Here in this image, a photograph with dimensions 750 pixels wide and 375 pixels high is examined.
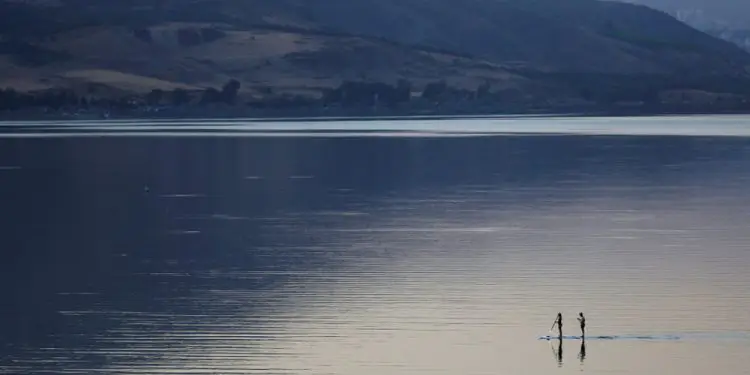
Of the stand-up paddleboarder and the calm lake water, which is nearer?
the calm lake water

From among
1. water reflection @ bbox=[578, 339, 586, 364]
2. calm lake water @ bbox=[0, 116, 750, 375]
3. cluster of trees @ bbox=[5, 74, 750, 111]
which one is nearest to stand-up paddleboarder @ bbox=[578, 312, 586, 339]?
water reflection @ bbox=[578, 339, 586, 364]

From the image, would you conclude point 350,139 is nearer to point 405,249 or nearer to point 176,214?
point 176,214

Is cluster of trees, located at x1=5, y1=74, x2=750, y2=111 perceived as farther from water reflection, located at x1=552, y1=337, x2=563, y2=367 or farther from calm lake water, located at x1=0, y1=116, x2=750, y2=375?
water reflection, located at x1=552, y1=337, x2=563, y2=367

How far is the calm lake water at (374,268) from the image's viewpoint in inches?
1001

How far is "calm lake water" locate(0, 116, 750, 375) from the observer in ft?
A: 83.4

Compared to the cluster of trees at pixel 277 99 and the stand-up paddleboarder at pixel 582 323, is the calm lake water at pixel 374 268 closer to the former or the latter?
the stand-up paddleboarder at pixel 582 323

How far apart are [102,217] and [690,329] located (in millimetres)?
25289

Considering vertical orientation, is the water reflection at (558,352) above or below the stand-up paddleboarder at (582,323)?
below

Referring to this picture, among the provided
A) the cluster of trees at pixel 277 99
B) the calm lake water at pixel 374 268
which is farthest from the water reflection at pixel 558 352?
the cluster of trees at pixel 277 99

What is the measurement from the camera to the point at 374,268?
35625mm

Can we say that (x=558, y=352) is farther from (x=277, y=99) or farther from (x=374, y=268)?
(x=277, y=99)

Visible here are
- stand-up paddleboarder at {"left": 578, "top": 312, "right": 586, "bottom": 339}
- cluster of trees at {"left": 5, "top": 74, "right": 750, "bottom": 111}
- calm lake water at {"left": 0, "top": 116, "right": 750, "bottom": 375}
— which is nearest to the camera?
calm lake water at {"left": 0, "top": 116, "right": 750, "bottom": 375}

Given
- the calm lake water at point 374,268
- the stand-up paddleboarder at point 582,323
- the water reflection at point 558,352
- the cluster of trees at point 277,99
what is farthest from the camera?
the cluster of trees at point 277,99

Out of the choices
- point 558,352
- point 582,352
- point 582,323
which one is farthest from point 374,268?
point 582,352
